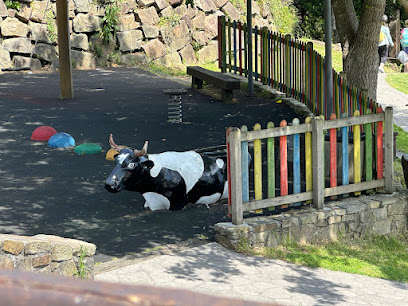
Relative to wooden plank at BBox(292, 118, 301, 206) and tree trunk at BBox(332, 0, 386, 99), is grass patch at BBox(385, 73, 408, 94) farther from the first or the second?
wooden plank at BBox(292, 118, 301, 206)

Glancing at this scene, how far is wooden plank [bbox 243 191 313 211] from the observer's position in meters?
7.37

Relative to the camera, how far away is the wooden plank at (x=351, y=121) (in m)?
7.85

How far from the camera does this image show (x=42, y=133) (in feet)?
37.3

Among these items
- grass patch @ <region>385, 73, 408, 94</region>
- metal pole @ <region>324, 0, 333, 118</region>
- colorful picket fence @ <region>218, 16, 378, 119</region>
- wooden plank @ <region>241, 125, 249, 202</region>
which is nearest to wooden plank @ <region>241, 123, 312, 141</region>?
wooden plank @ <region>241, 125, 249, 202</region>

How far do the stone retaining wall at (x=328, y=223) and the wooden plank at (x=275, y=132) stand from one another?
2.98 feet

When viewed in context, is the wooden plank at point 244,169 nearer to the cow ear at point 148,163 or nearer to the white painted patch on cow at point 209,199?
the white painted patch on cow at point 209,199

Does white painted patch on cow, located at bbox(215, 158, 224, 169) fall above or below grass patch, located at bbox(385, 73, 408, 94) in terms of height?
above

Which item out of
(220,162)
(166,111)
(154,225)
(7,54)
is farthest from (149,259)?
(7,54)

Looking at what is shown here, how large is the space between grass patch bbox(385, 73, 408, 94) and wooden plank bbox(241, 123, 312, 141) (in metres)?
11.4

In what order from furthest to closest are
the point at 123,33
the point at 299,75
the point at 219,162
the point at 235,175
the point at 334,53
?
1. the point at 334,53
2. the point at 123,33
3. the point at 299,75
4. the point at 219,162
5. the point at 235,175

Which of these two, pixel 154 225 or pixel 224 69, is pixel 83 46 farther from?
pixel 154 225

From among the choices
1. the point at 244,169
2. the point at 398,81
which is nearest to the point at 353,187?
the point at 244,169

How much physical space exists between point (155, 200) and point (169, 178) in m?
0.31

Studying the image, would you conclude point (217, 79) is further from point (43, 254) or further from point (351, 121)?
point (43, 254)
